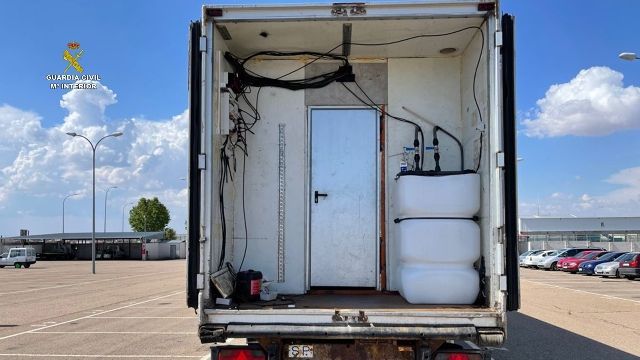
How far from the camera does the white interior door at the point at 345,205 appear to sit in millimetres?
5637

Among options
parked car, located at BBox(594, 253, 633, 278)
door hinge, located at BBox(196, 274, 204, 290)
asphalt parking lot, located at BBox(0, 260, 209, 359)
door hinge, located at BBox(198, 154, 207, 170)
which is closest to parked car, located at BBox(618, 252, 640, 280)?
parked car, located at BBox(594, 253, 633, 278)

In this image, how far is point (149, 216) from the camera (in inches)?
3981

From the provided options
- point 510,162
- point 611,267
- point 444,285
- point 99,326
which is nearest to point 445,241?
point 444,285

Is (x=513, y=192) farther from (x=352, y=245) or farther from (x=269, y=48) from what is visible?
(x=269, y=48)

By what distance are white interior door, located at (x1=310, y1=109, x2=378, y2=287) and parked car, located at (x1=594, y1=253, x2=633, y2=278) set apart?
25067 mm

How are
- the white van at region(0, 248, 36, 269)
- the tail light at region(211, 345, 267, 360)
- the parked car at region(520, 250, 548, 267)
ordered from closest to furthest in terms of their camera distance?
the tail light at region(211, 345, 267, 360)
the parked car at region(520, 250, 548, 267)
the white van at region(0, 248, 36, 269)

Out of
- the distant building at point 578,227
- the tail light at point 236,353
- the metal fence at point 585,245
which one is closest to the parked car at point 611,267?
the metal fence at point 585,245

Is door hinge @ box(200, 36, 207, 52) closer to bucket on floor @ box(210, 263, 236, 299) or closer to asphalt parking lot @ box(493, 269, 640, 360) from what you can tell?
bucket on floor @ box(210, 263, 236, 299)

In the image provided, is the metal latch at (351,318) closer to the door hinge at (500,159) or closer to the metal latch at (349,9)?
the door hinge at (500,159)

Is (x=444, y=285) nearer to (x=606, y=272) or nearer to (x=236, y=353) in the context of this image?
(x=236, y=353)

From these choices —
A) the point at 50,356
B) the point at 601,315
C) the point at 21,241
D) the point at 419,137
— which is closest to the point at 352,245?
the point at 419,137

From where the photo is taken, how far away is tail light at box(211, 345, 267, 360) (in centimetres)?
411

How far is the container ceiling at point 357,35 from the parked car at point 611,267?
25.1 metres

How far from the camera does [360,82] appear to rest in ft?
18.9
